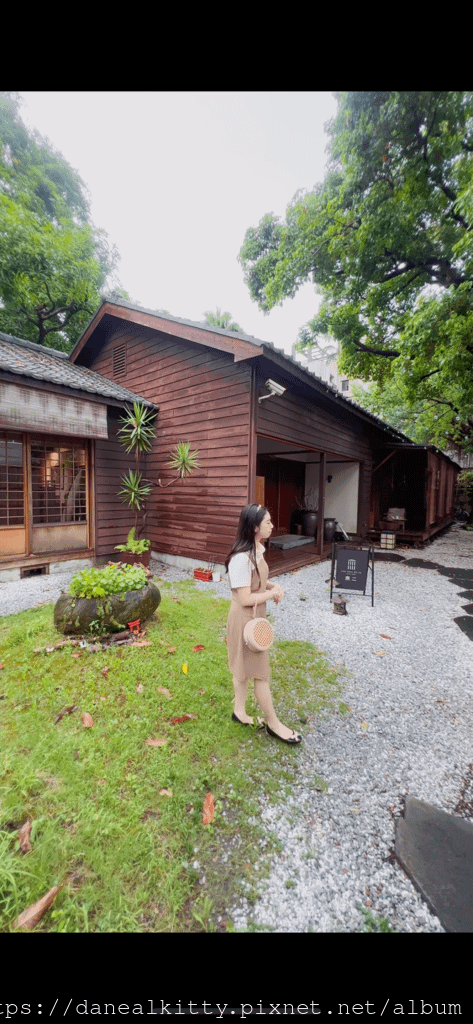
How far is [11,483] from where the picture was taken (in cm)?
630

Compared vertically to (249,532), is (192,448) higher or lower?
higher

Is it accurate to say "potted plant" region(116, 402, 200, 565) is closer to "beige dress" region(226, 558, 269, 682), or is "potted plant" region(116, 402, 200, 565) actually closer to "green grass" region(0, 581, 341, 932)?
"green grass" region(0, 581, 341, 932)

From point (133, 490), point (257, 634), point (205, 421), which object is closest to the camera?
point (257, 634)

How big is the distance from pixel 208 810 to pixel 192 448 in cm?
609

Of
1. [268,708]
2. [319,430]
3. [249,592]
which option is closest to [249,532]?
[249,592]

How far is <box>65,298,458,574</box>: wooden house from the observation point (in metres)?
6.07

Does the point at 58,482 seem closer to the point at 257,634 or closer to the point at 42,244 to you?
the point at 257,634

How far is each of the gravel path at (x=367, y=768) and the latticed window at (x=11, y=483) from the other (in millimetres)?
2003

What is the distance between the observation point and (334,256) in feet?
28.1

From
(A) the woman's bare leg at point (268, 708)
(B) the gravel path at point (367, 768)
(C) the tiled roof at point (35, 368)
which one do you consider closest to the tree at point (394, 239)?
(B) the gravel path at point (367, 768)
